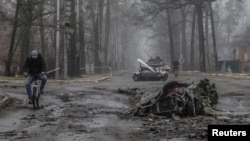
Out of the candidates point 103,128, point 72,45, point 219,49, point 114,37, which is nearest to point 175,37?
point 114,37

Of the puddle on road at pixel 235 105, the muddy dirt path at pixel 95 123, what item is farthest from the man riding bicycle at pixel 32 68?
the puddle on road at pixel 235 105

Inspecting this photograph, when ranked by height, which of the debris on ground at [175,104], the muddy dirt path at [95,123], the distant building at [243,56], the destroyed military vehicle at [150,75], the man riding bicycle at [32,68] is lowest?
the muddy dirt path at [95,123]

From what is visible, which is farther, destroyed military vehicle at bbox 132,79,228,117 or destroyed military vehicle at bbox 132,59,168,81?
destroyed military vehicle at bbox 132,59,168,81

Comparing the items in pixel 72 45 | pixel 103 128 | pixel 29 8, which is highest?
pixel 29 8

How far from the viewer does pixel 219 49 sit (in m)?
106

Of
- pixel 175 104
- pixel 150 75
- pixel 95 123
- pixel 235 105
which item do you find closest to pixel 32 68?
pixel 95 123

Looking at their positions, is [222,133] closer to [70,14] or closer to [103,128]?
[103,128]

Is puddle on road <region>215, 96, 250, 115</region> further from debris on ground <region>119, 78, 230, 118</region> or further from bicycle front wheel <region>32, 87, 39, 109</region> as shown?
bicycle front wheel <region>32, 87, 39, 109</region>

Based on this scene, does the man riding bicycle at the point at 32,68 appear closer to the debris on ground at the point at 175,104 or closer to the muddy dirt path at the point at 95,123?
the muddy dirt path at the point at 95,123

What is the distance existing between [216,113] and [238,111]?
1.49 metres

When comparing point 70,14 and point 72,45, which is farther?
point 72,45

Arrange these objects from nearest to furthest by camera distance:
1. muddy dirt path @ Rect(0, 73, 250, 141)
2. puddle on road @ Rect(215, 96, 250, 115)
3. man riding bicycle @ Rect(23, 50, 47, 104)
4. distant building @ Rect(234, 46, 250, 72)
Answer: muddy dirt path @ Rect(0, 73, 250, 141)
puddle on road @ Rect(215, 96, 250, 115)
man riding bicycle @ Rect(23, 50, 47, 104)
distant building @ Rect(234, 46, 250, 72)

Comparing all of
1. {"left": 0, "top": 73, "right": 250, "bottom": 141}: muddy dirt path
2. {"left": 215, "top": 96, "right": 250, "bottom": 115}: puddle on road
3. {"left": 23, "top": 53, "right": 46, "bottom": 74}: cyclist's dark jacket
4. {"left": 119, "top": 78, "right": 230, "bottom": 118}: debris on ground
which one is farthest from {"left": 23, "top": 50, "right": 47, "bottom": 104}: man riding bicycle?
{"left": 215, "top": 96, "right": 250, "bottom": 115}: puddle on road

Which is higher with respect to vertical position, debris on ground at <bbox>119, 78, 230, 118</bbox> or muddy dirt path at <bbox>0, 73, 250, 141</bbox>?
debris on ground at <bbox>119, 78, 230, 118</bbox>
